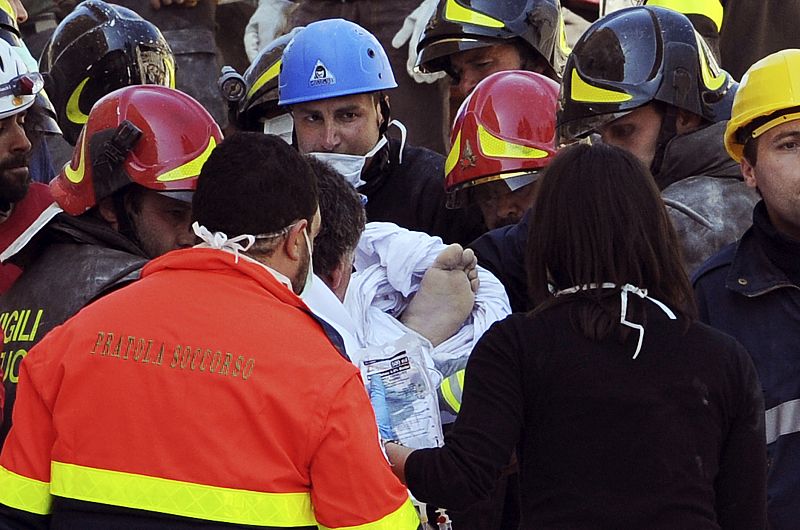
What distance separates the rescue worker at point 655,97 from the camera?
4.75m

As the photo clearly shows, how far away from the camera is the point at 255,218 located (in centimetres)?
302

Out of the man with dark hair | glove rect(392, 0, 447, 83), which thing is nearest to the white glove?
glove rect(392, 0, 447, 83)

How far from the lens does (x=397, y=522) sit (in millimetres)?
2932

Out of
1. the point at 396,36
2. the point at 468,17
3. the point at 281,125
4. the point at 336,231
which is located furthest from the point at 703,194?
the point at 396,36

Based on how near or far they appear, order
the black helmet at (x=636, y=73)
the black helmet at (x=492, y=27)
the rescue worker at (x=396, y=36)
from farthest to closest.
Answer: the rescue worker at (x=396, y=36), the black helmet at (x=492, y=27), the black helmet at (x=636, y=73)

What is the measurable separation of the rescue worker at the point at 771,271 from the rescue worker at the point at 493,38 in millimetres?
2004

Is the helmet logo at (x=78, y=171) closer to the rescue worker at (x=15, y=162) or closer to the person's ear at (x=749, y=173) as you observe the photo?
the rescue worker at (x=15, y=162)

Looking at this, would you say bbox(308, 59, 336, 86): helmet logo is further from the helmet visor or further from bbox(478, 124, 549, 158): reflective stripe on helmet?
the helmet visor

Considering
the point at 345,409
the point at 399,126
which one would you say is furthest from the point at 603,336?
the point at 399,126

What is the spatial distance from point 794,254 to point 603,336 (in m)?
1.11

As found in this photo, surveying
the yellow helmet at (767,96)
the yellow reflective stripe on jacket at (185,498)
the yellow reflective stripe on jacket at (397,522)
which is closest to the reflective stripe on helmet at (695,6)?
the yellow helmet at (767,96)

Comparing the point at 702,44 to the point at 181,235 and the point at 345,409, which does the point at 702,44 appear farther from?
A: the point at 345,409

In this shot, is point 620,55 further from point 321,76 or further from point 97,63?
point 97,63

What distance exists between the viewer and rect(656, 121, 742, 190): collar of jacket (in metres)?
4.69
